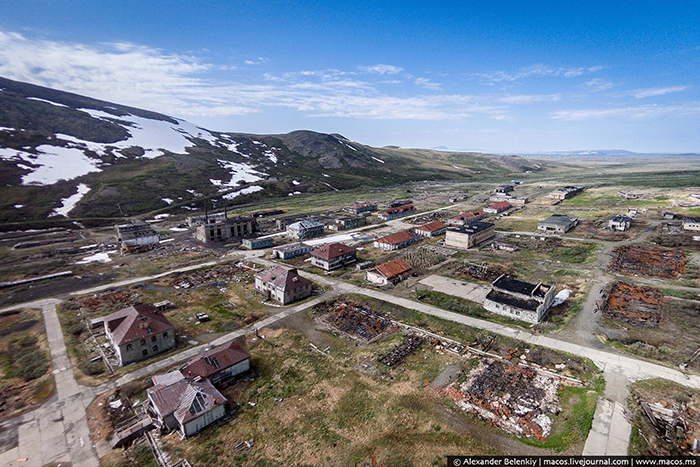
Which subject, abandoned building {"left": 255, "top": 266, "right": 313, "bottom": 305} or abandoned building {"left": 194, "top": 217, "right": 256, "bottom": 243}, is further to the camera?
abandoned building {"left": 194, "top": 217, "right": 256, "bottom": 243}

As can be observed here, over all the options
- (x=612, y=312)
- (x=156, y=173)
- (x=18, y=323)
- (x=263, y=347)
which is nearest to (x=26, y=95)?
(x=156, y=173)

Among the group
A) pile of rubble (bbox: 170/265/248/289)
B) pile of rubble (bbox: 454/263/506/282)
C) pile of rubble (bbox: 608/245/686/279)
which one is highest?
pile of rubble (bbox: 608/245/686/279)

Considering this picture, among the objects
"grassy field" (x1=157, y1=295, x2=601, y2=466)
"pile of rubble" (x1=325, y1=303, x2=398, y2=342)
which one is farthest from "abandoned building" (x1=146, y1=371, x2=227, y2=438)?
"pile of rubble" (x1=325, y1=303, x2=398, y2=342)

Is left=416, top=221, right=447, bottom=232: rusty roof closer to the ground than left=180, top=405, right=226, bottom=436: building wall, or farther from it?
farther from it

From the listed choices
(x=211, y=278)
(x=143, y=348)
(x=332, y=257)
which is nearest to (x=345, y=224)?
(x=332, y=257)

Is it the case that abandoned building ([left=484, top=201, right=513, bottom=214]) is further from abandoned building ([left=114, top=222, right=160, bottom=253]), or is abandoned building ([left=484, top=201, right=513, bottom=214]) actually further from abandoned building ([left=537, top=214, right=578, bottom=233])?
abandoned building ([left=114, top=222, right=160, bottom=253])

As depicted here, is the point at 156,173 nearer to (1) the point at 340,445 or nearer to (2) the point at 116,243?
(2) the point at 116,243
